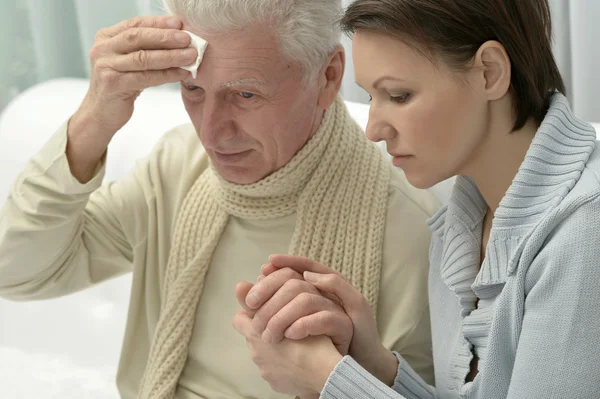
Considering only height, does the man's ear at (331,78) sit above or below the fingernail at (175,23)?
below

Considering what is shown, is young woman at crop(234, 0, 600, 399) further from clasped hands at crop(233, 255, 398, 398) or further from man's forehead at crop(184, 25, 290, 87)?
man's forehead at crop(184, 25, 290, 87)

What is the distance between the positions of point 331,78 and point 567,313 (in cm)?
62

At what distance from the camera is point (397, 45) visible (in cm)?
116

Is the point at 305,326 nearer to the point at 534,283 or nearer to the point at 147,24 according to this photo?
the point at 534,283

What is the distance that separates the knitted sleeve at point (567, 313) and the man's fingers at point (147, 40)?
644 mm

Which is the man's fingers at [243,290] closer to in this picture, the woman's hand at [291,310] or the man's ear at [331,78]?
the woman's hand at [291,310]

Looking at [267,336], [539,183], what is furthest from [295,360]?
[539,183]

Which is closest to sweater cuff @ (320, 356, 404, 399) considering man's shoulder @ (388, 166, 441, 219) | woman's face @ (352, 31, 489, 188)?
woman's face @ (352, 31, 489, 188)

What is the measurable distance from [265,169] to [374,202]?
20cm

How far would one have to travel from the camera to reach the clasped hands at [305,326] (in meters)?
1.29

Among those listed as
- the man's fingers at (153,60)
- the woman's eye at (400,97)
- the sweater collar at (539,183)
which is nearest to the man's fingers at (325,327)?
the sweater collar at (539,183)

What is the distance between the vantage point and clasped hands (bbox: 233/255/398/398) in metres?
1.29

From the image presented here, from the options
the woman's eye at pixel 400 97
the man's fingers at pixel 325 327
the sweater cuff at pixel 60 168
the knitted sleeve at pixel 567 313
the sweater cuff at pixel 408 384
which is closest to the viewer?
the knitted sleeve at pixel 567 313

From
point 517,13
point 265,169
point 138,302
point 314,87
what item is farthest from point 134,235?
point 517,13
